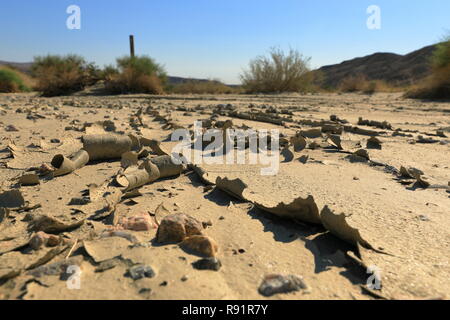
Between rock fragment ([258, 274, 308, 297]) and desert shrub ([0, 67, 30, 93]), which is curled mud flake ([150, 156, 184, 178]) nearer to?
rock fragment ([258, 274, 308, 297])

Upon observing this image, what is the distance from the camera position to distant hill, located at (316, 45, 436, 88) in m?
32.0

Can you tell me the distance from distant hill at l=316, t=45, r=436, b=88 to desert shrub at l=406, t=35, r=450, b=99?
1733 cm

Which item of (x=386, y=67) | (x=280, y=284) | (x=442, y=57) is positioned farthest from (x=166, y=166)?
(x=386, y=67)

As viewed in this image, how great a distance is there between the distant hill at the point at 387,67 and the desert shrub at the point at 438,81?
56.9ft

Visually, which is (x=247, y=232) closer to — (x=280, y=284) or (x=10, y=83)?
(x=280, y=284)

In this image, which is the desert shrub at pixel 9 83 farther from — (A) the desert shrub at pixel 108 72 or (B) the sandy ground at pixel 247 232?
(B) the sandy ground at pixel 247 232

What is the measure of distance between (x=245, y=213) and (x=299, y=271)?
20.9 inches

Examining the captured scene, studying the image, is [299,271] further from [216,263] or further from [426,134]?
[426,134]

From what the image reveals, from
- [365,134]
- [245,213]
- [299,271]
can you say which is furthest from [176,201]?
[365,134]

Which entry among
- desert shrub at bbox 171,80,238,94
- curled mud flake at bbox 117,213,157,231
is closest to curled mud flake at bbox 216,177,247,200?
curled mud flake at bbox 117,213,157,231

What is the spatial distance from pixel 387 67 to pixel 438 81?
1265 inches

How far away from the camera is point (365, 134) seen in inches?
152

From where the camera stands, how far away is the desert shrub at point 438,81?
9.26m

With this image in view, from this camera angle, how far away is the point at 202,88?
15.1 meters
